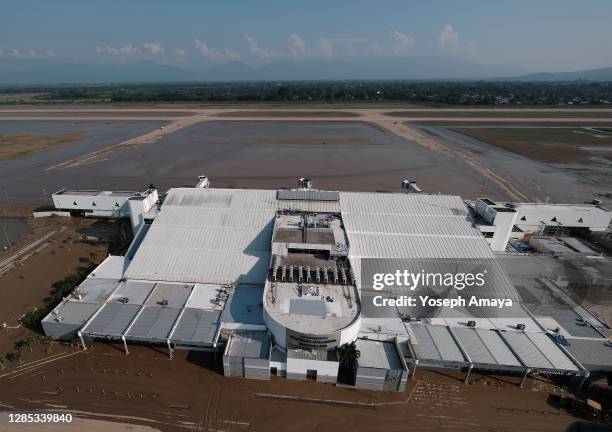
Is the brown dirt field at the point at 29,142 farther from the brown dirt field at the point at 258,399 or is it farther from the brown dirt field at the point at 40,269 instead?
the brown dirt field at the point at 258,399

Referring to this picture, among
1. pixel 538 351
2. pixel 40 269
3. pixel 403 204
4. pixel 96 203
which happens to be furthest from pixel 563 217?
pixel 96 203

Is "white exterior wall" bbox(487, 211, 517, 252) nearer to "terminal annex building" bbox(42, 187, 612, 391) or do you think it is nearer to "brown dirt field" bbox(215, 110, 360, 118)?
"terminal annex building" bbox(42, 187, 612, 391)

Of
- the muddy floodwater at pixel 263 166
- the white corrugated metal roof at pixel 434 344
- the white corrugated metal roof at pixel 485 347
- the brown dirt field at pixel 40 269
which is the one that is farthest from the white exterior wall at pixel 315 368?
the muddy floodwater at pixel 263 166

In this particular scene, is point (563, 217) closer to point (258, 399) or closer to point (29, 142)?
point (258, 399)

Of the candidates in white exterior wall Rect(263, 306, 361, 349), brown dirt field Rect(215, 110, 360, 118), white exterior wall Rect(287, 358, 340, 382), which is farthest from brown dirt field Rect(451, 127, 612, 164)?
white exterior wall Rect(287, 358, 340, 382)

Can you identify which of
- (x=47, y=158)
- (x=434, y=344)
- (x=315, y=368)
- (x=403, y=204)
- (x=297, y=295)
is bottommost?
(x=315, y=368)

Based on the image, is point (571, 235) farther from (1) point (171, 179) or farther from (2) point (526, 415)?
(1) point (171, 179)
